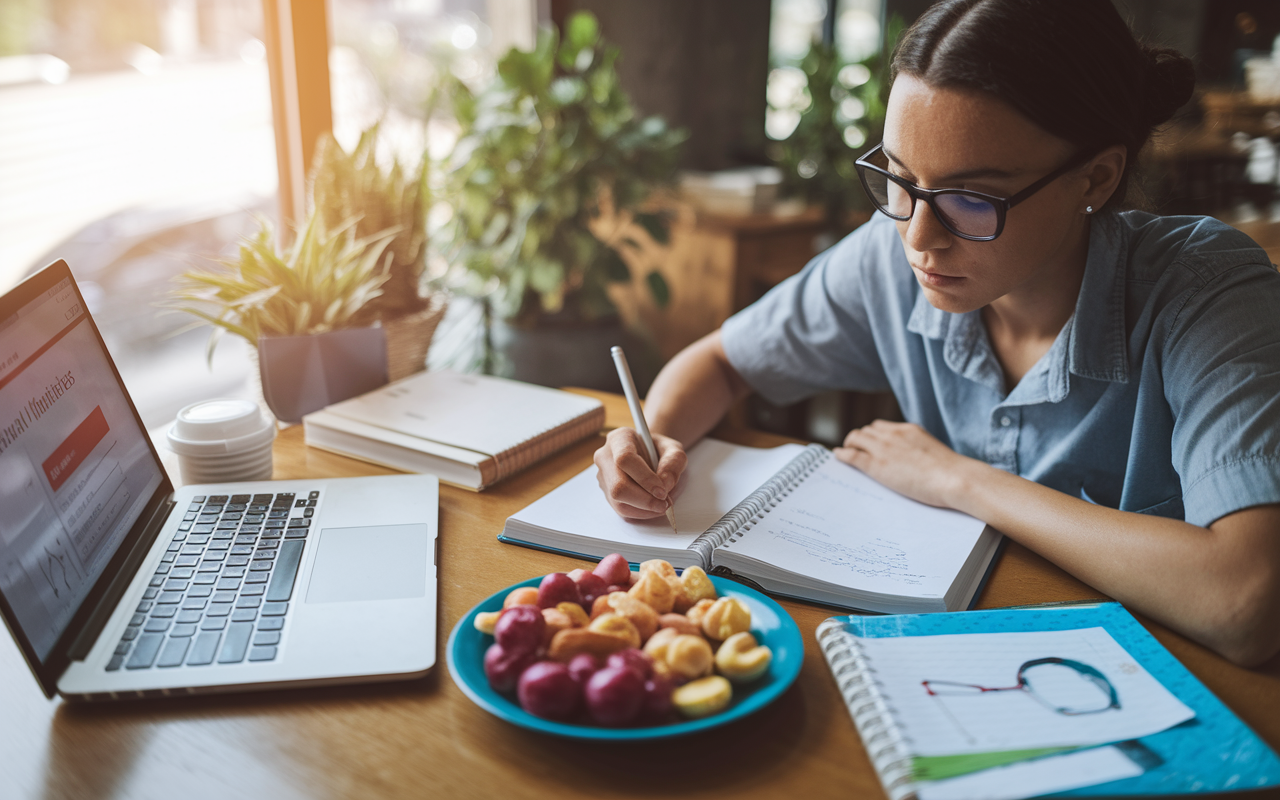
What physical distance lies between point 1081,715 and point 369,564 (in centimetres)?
63

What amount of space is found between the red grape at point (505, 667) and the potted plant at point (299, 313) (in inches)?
28.5

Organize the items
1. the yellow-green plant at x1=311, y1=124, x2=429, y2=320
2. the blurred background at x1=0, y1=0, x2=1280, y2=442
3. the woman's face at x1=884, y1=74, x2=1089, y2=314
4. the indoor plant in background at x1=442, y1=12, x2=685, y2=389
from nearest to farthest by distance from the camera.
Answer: the woman's face at x1=884, y1=74, x2=1089, y2=314 → the yellow-green plant at x1=311, y1=124, x2=429, y2=320 → the blurred background at x1=0, y1=0, x2=1280, y2=442 → the indoor plant in background at x1=442, y1=12, x2=685, y2=389

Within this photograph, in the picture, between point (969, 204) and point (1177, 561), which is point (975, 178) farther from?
point (1177, 561)

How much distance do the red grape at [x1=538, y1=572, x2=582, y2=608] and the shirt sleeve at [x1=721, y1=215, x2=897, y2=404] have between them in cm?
72

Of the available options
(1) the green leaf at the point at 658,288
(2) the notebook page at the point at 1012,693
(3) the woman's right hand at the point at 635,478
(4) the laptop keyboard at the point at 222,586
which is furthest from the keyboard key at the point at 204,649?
(1) the green leaf at the point at 658,288

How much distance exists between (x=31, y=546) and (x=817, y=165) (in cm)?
237

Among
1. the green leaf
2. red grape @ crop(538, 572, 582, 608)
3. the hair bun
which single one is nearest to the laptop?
red grape @ crop(538, 572, 582, 608)

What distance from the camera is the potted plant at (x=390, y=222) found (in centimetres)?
140

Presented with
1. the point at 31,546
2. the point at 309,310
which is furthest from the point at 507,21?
the point at 31,546

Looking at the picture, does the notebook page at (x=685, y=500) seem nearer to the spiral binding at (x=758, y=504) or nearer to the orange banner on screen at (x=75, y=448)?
the spiral binding at (x=758, y=504)

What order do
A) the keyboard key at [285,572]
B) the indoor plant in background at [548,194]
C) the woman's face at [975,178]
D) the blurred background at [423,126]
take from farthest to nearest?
the indoor plant in background at [548,194], the blurred background at [423,126], the woman's face at [975,178], the keyboard key at [285,572]

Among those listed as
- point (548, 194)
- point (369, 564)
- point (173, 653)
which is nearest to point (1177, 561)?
point (369, 564)

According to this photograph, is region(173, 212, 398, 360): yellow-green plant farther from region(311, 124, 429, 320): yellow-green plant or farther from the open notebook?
the open notebook

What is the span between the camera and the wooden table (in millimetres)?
593
